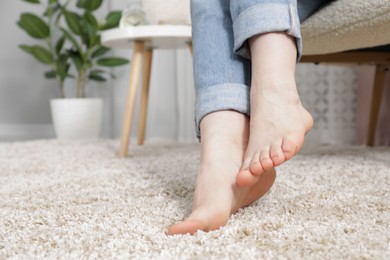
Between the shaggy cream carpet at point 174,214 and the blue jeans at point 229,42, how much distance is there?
157mm

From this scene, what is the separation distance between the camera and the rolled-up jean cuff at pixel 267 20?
2.44ft

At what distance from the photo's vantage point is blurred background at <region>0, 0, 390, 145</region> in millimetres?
2055

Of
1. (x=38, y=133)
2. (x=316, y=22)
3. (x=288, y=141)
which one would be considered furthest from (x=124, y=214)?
(x=38, y=133)

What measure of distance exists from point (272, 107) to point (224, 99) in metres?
0.08

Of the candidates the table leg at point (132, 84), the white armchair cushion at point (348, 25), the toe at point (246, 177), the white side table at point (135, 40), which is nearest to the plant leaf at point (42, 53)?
the white side table at point (135, 40)

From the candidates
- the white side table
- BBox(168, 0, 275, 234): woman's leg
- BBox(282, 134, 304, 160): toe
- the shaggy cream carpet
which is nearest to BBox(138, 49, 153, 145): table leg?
the white side table

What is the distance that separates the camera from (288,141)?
0.67m

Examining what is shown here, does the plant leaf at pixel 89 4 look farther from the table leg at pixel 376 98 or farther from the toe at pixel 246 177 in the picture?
the toe at pixel 246 177

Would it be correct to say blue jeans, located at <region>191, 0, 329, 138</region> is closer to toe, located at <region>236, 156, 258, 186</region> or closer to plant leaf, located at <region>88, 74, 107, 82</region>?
toe, located at <region>236, 156, 258, 186</region>

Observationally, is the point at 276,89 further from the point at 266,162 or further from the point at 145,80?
the point at 145,80

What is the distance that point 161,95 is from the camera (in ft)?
8.75

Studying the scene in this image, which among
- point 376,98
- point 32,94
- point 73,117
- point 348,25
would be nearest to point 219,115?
point 348,25

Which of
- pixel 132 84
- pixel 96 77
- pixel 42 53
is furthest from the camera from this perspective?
pixel 96 77

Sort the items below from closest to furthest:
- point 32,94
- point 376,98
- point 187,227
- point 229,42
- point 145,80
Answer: point 187,227
point 229,42
point 376,98
point 145,80
point 32,94
